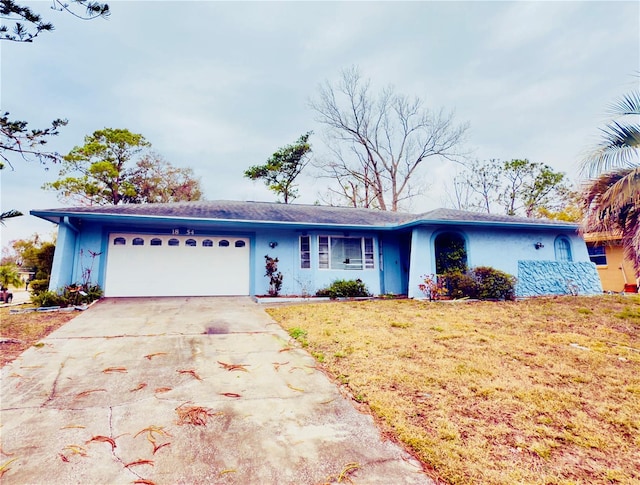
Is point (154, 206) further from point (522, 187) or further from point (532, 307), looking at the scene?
point (522, 187)

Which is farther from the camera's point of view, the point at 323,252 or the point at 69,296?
the point at 323,252

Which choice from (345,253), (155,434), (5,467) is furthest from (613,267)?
(5,467)

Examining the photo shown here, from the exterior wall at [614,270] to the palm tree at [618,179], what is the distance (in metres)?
9.35

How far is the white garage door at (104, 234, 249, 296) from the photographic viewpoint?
10102 millimetres

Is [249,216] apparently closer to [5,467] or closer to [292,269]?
[292,269]

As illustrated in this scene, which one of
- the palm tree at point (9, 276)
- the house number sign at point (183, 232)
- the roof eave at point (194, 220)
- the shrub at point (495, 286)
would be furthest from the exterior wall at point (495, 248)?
the palm tree at point (9, 276)

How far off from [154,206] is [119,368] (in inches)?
330

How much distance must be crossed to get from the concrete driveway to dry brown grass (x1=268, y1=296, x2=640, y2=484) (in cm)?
37

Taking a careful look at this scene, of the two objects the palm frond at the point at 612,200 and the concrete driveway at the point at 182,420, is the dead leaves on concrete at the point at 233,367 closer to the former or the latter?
the concrete driveway at the point at 182,420

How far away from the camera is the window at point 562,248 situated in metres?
12.1

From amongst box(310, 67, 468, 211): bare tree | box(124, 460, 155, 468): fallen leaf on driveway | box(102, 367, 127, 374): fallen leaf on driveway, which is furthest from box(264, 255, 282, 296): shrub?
box(310, 67, 468, 211): bare tree

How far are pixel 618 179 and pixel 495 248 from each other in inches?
186

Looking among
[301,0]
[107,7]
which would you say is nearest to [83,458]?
[107,7]

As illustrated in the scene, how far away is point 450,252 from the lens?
11383mm
